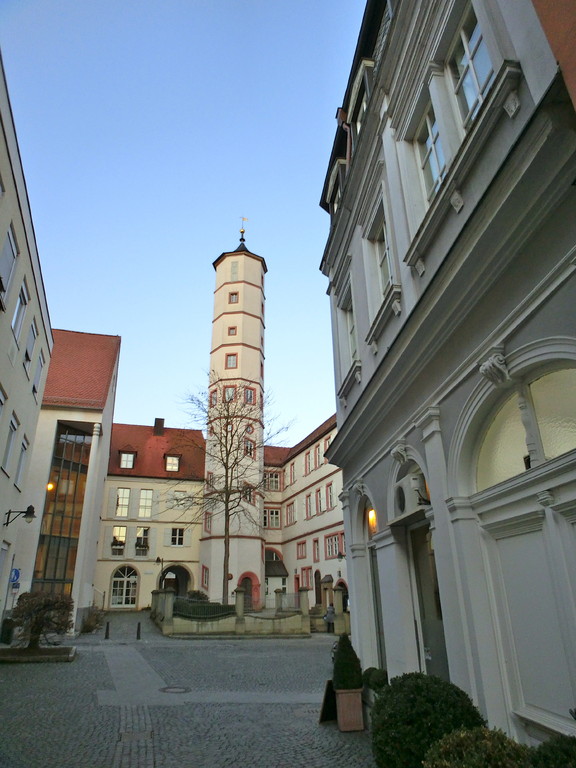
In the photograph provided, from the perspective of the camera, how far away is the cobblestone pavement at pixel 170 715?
6.81 metres

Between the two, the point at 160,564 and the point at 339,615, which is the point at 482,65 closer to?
the point at 339,615

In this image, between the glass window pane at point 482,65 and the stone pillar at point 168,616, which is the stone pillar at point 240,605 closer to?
the stone pillar at point 168,616

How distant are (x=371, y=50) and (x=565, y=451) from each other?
970 cm

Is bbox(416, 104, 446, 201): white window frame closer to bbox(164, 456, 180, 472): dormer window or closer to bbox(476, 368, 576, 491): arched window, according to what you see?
bbox(476, 368, 576, 491): arched window

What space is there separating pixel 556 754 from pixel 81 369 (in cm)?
3283

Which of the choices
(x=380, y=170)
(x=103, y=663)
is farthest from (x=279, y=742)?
(x=103, y=663)

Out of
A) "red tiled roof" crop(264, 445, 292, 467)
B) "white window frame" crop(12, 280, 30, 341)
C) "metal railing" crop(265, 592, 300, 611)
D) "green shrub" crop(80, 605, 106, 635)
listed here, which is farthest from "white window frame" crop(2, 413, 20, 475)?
"red tiled roof" crop(264, 445, 292, 467)

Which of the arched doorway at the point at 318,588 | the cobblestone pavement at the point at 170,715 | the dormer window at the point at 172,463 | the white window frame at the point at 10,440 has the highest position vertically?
the dormer window at the point at 172,463

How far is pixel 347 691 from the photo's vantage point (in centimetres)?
784

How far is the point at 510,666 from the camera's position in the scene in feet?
16.4

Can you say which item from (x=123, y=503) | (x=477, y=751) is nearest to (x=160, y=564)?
(x=123, y=503)

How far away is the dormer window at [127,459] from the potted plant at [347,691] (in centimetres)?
4106

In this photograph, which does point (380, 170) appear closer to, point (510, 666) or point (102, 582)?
point (510, 666)

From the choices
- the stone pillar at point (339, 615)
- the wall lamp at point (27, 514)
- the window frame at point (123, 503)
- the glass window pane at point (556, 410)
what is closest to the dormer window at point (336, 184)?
the glass window pane at point (556, 410)
